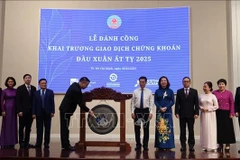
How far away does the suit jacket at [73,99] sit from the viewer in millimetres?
4531

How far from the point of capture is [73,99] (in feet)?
15.1

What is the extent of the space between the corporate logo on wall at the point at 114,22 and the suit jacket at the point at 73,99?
9.16 ft

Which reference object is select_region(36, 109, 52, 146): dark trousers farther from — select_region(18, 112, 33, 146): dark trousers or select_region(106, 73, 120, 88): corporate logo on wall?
select_region(106, 73, 120, 88): corporate logo on wall

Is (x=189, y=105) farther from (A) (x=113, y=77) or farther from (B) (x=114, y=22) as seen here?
(B) (x=114, y=22)

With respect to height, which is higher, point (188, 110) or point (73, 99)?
point (73, 99)

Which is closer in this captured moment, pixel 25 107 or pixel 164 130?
pixel 164 130

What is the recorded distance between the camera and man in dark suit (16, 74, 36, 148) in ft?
16.3

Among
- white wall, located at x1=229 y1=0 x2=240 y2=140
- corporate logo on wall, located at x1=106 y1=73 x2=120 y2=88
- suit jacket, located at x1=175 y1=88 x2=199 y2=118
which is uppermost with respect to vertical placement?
white wall, located at x1=229 y1=0 x2=240 y2=140

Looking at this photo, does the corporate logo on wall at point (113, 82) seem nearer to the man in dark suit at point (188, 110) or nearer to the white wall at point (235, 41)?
the man in dark suit at point (188, 110)

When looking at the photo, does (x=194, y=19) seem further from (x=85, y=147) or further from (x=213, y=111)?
(x=85, y=147)

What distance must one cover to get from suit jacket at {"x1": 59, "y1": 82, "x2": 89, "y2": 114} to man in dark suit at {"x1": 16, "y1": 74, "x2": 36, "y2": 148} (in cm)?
78

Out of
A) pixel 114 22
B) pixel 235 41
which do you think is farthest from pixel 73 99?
pixel 235 41

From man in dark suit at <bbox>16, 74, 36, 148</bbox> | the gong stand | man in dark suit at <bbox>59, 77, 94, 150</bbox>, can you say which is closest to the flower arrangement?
the gong stand

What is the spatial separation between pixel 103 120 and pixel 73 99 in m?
0.63
